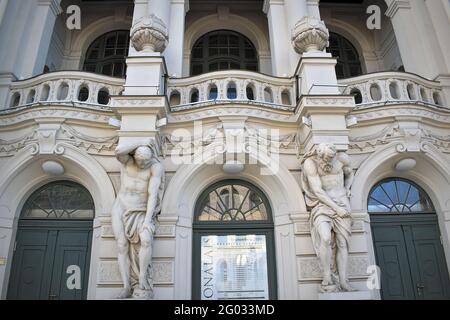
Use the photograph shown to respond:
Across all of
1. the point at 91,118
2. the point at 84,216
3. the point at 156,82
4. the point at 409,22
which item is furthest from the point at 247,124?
the point at 409,22

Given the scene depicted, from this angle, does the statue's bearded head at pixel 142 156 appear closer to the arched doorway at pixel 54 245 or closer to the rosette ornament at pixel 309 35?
the arched doorway at pixel 54 245

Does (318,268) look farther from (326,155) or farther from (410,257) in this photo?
(410,257)

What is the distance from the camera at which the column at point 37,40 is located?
986 cm

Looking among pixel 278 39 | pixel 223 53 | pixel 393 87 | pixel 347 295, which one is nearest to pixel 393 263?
pixel 347 295

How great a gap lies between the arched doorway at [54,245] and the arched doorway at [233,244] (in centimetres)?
233

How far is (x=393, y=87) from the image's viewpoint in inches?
374

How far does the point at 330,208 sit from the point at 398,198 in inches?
103

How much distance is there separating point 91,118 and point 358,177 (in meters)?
5.68

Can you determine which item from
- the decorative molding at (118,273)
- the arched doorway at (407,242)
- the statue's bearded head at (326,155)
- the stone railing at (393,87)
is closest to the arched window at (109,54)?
the decorative molding at (118,273)

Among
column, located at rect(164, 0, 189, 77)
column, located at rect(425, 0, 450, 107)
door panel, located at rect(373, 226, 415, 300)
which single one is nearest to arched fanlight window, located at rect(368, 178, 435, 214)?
door panel, located at rect(373, 226, 415, 300)

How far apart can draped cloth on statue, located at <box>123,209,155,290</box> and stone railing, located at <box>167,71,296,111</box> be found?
102 inches

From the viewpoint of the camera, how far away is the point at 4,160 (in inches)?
338

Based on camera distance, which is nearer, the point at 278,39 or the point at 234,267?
the point at 234,267

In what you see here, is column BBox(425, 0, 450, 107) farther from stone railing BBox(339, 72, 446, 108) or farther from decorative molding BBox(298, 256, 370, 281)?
decorative molding BBox(298, 256, 370, 281)
